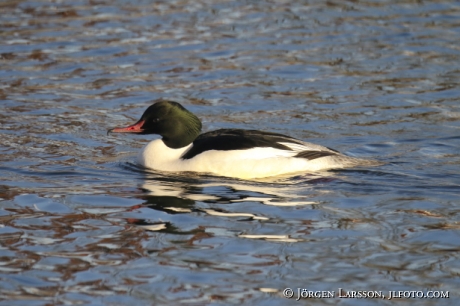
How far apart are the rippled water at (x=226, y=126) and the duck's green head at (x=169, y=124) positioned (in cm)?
49

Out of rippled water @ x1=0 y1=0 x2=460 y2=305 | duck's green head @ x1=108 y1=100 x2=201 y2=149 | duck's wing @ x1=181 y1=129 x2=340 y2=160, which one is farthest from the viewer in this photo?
duck's green head @ x1=108 y1=100 x2=201 y2=149

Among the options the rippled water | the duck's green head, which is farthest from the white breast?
the duck's green head

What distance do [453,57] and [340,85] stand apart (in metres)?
2.40

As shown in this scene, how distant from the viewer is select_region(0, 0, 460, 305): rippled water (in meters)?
6.48

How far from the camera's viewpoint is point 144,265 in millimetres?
6617

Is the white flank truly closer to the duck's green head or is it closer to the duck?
the duck

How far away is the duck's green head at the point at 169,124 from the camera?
975cm

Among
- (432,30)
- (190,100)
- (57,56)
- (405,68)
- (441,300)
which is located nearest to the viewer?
(441,300)

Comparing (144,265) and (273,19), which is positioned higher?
(273,19)

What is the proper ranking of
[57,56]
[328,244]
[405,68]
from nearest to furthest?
[328,244], [405,68], [57,56]

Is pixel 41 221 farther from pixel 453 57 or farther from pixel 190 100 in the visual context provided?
pixel 453 57

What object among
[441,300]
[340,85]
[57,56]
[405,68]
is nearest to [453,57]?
[405,68]

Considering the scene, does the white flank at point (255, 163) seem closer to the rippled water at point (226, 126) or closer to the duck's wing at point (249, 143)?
the duck's wing at point (249, 143)

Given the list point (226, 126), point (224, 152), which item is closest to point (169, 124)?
point (224, 152)
